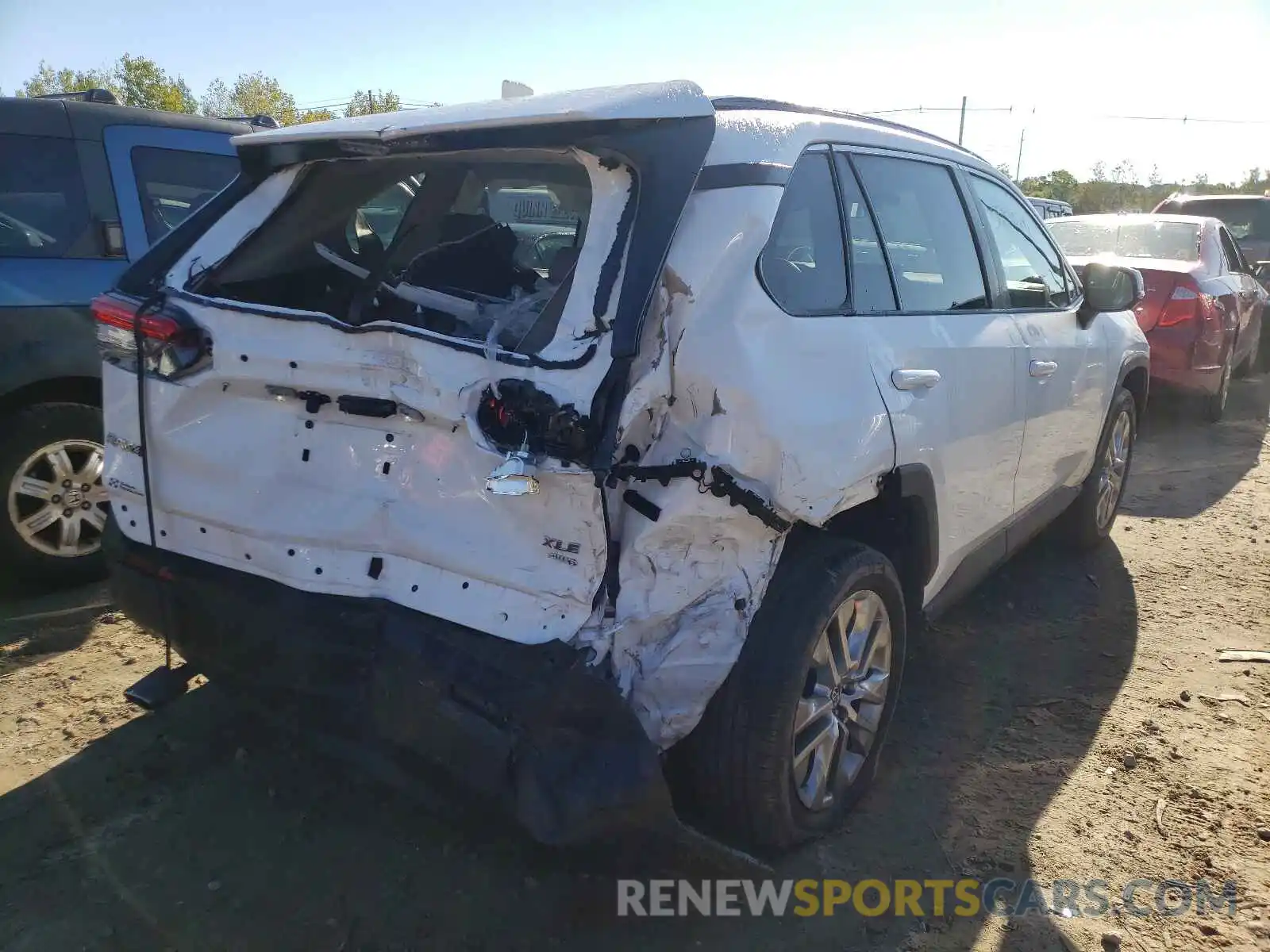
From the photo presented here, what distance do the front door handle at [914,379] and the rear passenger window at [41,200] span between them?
3.56m

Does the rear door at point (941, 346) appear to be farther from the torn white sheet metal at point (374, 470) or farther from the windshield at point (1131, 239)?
the windshield at point (1131, 239)

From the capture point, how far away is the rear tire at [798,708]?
2.36 meters

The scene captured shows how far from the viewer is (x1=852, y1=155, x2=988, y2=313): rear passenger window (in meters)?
3.05

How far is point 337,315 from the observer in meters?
3.02

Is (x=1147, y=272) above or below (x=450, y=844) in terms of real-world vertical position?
above

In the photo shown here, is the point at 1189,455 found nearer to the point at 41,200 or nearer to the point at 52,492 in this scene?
the point at 52,492

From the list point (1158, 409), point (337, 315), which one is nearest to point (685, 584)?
point (337, 315)

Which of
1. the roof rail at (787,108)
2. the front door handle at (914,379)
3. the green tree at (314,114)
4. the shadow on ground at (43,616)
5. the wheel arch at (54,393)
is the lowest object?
the shadow on ground at (43,616)

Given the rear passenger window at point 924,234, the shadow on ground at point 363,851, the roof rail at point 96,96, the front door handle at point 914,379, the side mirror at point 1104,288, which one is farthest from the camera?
the roof rail at point 96,96

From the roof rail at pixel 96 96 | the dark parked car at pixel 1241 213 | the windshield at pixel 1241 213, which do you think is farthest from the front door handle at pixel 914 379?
the windshield at pixel 1241 213

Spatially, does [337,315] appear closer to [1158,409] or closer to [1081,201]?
[1158,409]

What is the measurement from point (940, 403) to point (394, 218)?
6.41ft

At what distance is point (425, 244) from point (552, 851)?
6.46ft

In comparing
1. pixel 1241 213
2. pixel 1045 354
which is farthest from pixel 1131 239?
pixel 1241 213
